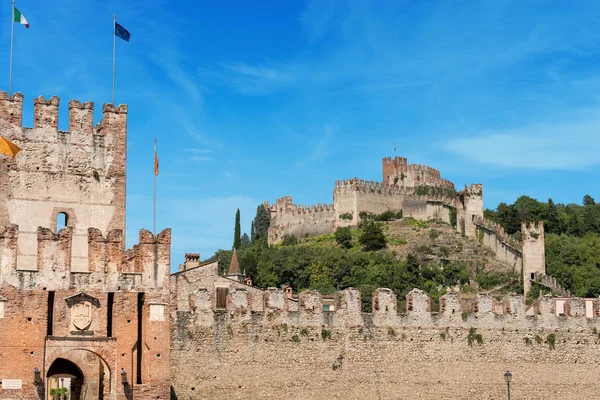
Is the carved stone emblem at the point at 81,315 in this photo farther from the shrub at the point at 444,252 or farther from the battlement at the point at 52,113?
the shrub at the point at 444,252

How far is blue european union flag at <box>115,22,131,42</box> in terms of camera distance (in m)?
45.1

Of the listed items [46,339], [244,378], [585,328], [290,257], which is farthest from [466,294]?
[46,339]

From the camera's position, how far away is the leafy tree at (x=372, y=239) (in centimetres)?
11394

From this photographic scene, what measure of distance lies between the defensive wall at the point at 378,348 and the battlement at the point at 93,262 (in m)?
2.60

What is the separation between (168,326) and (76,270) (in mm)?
3928

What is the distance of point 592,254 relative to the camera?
356 feet

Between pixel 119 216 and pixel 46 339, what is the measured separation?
7.16 m

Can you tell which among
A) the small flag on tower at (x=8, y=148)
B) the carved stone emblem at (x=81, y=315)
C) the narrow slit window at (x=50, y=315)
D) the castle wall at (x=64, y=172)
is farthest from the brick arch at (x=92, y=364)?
the small flag on tower at (x=8, y=148)

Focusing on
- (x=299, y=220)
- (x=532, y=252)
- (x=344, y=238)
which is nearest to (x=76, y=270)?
(x=532, y=252)

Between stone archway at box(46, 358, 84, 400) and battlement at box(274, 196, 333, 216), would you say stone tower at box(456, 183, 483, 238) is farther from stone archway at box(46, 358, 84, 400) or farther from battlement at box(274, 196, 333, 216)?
stone archway at box(46, 358, 84, 400)

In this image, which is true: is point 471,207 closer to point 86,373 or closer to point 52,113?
point 52,113

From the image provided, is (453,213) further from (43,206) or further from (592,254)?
(43,206)

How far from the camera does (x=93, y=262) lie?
3856 cm

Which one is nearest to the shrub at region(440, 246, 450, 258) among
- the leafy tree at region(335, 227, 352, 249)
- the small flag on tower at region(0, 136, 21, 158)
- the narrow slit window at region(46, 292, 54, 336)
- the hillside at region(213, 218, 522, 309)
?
the hillside at region(213, 218, 522, 309)
